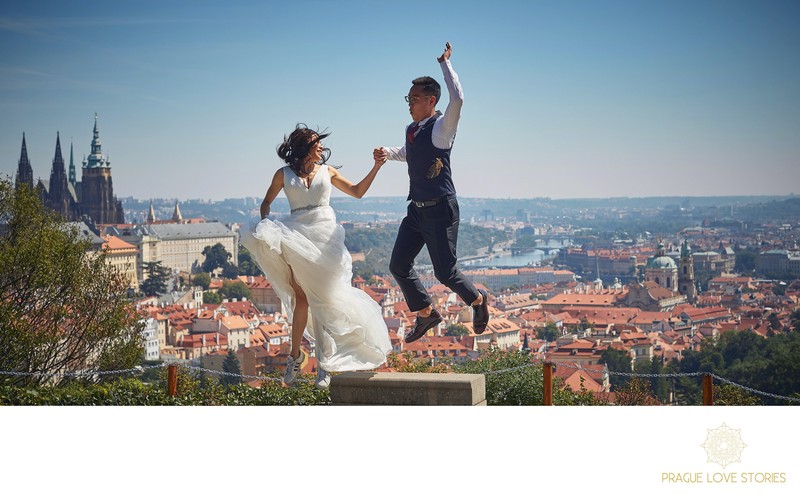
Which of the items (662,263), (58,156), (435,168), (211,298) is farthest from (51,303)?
(58,156)

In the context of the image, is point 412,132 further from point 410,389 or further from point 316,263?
point 410,389

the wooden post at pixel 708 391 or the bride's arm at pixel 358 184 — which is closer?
the bride's arm at pixel 358 184

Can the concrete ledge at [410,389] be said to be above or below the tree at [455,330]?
above

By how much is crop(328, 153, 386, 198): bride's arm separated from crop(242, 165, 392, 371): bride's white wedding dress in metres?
0.04

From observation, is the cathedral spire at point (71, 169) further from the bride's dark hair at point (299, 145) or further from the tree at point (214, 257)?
the bride's dark hair at point (299, 145)

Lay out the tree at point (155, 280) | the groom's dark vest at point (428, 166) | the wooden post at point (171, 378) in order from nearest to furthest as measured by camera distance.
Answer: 1. the groom's dark vest at point (428, 166)
2. the wooden post at point (171, 378)
3. the tree at point (155, 280)

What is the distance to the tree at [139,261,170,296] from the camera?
7975 cm

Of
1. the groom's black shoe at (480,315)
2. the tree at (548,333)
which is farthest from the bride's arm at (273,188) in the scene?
the tree at (548,333)

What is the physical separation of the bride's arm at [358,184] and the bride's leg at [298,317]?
476mm

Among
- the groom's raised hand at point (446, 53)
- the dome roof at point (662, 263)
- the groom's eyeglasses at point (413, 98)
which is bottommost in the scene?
the dome roof at point (662, 263)

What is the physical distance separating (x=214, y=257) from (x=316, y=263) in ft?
306

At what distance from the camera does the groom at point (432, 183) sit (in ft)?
14.2
